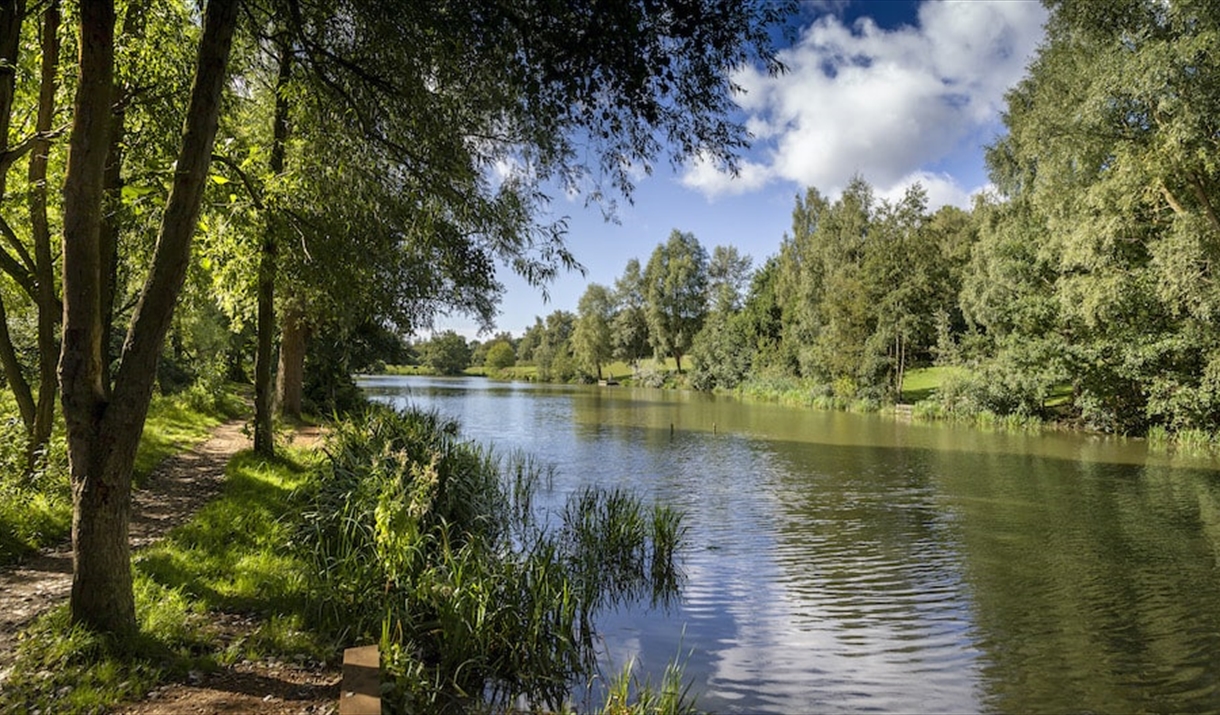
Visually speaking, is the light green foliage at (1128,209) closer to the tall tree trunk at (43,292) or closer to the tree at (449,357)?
the tall tree trunk at (43,292)

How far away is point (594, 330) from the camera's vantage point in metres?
78.1

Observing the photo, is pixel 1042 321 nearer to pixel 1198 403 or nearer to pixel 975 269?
pixel 975 269

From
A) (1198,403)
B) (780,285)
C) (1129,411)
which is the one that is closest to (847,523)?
(1198,403)

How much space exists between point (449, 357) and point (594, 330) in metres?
42.7

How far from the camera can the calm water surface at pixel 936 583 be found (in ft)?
19.2

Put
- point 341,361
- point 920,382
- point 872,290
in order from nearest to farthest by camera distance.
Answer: point 341,361, point 872,290, point 920,382

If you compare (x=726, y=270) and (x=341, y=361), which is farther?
(x=726, y=270)

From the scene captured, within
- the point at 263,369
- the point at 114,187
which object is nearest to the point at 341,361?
the point at 263,369

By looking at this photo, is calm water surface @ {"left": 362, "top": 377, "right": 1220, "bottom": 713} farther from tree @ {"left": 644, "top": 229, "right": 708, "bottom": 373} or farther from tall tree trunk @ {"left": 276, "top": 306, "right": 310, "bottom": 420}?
tree @ {"left": 644, "top": 229, "right": 708, "bottom": 373}

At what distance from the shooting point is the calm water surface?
584 cm

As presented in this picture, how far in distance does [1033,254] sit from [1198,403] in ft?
26.3

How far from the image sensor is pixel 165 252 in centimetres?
428

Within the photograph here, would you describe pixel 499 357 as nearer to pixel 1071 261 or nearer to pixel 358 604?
pixel 1071 261

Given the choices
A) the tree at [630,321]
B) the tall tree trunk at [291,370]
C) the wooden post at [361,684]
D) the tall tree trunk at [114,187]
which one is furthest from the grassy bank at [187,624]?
the tree at [630,321]
